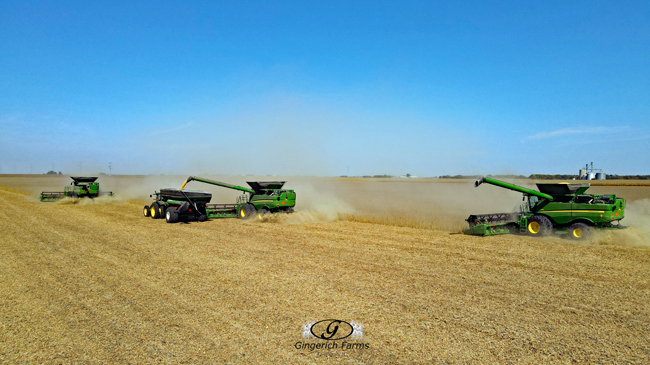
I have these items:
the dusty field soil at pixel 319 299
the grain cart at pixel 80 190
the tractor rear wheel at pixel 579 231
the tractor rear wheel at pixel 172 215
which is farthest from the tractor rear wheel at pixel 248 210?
the grain cart at pixel 80 190

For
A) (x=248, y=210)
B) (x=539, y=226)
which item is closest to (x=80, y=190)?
(x=248, y=210)

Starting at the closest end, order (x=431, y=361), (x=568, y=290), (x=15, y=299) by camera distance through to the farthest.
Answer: (x=431, y=361), (x=15, y=299), (x=568, y=290)

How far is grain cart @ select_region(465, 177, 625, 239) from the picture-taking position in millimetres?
14544

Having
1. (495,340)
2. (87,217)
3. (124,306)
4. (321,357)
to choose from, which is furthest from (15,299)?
(87,217)

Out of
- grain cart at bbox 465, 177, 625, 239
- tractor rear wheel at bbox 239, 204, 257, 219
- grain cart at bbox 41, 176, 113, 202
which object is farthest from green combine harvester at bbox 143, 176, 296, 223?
grain cart at bbox 41, 176, 113, 202

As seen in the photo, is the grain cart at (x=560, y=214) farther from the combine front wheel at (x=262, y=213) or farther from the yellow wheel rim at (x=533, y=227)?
the combine front wheel at (x=262, y=213)

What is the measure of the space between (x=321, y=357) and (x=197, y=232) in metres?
12.6

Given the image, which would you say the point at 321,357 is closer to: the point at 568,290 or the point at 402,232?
the point at 568,290

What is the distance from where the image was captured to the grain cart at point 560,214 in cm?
1454

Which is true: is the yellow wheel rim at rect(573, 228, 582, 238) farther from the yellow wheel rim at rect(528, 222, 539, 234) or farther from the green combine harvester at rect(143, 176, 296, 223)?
the green combine harvester at rect(143, 176, 296, 223)

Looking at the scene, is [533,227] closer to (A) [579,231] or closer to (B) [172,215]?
(A) [579,231]

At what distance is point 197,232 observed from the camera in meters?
16.5

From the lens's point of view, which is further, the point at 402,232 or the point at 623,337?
the point at 402,232

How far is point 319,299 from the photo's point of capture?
7605 mm
